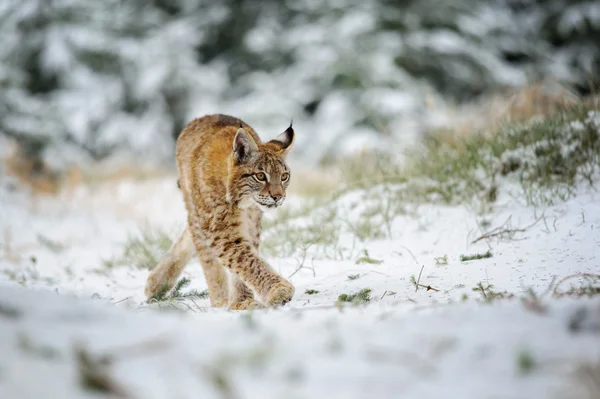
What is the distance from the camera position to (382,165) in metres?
7.19

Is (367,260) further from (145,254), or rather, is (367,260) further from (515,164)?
(145,254)

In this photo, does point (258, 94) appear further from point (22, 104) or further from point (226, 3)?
point (22, 104)

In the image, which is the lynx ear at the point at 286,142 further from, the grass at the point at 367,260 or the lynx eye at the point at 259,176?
the grass at the point at 367,260

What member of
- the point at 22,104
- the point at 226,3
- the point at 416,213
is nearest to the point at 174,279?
the point at 416,213

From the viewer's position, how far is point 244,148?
3916 millimetres

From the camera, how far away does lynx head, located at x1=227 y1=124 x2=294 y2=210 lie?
152 inches

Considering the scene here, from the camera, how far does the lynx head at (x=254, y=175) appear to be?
387 centimetres

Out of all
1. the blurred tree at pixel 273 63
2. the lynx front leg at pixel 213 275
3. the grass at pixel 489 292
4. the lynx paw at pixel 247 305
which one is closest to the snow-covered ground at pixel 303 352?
the grass at pixel 489 292

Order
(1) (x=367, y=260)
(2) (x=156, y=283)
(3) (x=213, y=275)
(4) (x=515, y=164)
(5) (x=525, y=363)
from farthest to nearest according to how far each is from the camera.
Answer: (4) (x=515, y=164), (1) (x=367, y=260), (2) (x=156, y=283), (3) (x=213, y=275), (5) (x=525, y=363)

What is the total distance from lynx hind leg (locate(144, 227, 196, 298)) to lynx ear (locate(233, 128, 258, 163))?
3.05 feet

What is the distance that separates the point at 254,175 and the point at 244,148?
0.18 meters

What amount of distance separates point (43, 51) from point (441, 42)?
10.4 m

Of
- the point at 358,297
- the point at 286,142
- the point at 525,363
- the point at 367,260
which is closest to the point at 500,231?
the point at 367,260

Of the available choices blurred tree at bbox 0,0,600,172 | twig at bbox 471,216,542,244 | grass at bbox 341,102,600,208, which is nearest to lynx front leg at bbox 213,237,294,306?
twig at bbox 471,216,542,244
